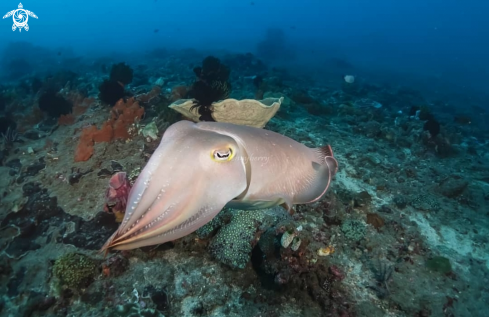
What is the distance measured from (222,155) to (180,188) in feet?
A: 1.25

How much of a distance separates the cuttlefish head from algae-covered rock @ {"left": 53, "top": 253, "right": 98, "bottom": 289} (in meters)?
3.68

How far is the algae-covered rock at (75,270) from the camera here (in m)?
4.62

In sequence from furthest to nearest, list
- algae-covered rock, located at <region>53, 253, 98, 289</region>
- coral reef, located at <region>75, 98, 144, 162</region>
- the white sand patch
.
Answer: coral reef, located at <region>75, 98, 144, 162</region>
the white sand patch
algae-covered rock, located at <region>53, 253, 98, 289</region>

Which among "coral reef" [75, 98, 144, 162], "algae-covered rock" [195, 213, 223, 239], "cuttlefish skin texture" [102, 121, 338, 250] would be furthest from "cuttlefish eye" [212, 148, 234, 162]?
"coral reef" [75, 98, 144, 162]

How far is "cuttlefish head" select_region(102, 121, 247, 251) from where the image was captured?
5.80 feet

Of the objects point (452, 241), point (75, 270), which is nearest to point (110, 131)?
point (75, 270)

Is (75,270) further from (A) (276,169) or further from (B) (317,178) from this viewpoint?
(B) (317,178)

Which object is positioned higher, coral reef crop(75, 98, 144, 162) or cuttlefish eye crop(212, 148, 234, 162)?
cuttlefish eye crop(212, 148, 234, 162)

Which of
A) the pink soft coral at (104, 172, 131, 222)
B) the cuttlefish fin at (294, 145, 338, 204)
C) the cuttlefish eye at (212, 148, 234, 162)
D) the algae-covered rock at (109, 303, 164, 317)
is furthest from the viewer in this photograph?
the pink soft coral at (104, 172, 131, 222)

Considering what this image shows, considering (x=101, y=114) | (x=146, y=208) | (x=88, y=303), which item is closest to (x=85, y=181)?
(x=88, y=303)

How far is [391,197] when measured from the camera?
6.77 metres

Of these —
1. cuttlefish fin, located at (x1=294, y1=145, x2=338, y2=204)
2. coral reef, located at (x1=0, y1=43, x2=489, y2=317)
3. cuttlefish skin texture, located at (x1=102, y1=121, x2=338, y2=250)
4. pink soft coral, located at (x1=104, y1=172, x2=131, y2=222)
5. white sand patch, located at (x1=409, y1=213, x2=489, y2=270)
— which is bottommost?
white sand patch, located at (x1=409, y1=213, x2=489, y2=270)

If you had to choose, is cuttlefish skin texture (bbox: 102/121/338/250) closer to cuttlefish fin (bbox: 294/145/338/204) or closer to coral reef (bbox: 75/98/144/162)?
cuttlefish fin (bbox: 294/145/338/204)

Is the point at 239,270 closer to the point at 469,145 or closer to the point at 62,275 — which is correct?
the point at 62,275
